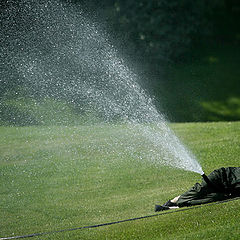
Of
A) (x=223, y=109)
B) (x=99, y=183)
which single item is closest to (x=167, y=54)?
(x=223, y=109)

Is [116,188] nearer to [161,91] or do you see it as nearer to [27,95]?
[27,95]

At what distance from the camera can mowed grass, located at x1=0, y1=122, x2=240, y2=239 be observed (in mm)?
4832

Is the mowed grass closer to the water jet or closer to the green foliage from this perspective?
the water jet

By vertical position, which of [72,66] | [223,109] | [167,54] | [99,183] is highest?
[167,54]

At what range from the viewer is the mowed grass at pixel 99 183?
190 inches

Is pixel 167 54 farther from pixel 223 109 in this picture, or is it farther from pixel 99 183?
pixel 99 183

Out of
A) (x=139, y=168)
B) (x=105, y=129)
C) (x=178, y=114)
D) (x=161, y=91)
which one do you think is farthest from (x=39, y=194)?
(x=161, y=91)

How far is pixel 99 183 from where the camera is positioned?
671 cm

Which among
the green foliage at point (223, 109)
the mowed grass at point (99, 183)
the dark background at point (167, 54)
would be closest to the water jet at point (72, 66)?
the dark background at point (167, 54)

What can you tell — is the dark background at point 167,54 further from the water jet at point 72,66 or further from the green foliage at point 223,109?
the water jet at point 72,66

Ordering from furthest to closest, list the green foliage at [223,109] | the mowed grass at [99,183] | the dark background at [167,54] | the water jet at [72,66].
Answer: the dark background at [167,54]
the green foliage at [223,109]
the water jet at [72,66]
the mowed grass at [99,183]

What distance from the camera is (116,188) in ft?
21.2

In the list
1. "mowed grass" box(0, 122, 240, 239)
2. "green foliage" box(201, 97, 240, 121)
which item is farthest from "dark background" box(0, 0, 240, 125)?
"mowed grass" box(0, 122, 240, 239)

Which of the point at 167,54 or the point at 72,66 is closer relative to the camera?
the point at 72,66
